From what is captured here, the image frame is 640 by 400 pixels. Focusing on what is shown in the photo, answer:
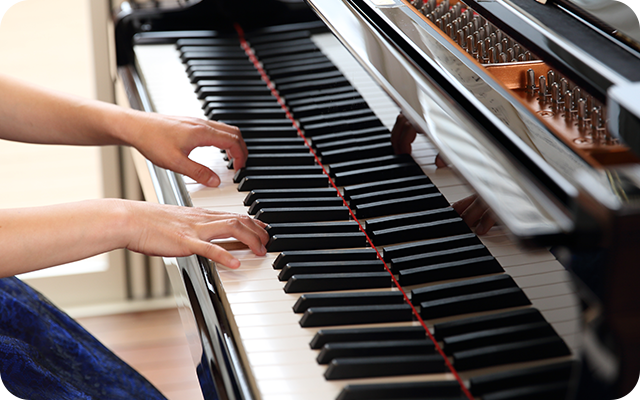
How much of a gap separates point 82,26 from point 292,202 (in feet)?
5.48

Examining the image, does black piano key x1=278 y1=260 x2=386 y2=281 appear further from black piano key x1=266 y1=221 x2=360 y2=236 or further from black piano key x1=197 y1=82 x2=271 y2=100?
black piano key x1=197 y1=82 x2=271 y2=100

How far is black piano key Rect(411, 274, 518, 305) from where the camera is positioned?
84 cm

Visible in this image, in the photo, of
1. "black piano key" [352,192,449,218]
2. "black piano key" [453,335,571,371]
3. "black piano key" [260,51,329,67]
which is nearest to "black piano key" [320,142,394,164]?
"black piano key" [352,192,449,218]

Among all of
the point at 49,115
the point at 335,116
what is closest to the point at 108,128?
the point at 49,115

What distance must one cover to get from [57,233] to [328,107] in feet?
1.96

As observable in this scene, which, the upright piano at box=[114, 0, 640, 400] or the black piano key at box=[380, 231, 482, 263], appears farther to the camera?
the black piano key at box=[380, 231, 482, 263]

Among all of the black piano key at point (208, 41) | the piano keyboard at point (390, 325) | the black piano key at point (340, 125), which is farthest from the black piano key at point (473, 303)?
the black piano key at point (208, 41)

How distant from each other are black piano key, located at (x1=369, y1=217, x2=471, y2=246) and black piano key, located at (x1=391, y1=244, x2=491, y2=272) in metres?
0.03

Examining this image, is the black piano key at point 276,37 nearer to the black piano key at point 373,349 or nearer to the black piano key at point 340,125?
the black piano key at point 340,125

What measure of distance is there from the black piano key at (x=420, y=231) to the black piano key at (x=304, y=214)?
0.10 meters

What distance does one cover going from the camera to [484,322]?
0.82 metres

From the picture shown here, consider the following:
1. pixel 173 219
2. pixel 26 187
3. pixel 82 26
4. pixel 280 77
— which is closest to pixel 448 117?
pixel 173 219

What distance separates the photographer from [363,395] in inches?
30.0

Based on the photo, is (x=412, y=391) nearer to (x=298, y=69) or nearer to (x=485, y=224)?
(x=485, y=224)
